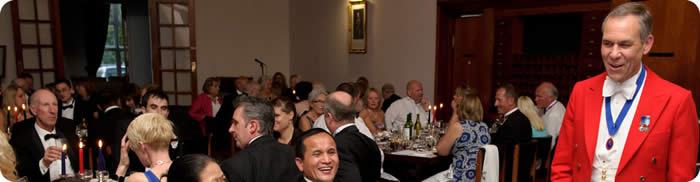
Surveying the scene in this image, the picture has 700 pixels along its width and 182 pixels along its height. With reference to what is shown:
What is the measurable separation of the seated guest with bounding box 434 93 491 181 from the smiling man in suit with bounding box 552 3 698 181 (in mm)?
2199

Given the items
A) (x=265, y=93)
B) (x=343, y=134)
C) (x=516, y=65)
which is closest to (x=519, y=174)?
(x=343, y=134)

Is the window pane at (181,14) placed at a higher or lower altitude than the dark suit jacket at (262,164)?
higher

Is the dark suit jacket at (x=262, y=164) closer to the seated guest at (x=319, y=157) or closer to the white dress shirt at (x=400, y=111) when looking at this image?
the seated guest at (x=319, y=157)

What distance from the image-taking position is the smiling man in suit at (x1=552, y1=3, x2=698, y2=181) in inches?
65.2

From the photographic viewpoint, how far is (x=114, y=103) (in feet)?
15.9

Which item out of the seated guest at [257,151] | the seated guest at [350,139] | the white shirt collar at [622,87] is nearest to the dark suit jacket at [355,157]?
the seated guest at [350,139]

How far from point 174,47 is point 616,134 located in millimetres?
9827

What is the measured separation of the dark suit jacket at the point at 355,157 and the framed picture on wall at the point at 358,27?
634cm

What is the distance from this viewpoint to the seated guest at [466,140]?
4043 mm

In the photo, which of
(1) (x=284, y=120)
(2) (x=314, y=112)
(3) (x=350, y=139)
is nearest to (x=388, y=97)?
(2) (x=314, y=112)

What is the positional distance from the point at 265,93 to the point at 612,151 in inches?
252

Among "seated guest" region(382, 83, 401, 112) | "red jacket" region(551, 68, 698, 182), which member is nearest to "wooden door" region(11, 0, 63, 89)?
"seated guest" region(382, 83, 401, 112)

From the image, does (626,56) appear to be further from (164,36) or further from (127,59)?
(127,59)

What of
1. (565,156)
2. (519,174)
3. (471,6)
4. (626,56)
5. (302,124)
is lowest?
(519,174)
